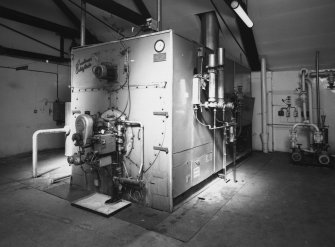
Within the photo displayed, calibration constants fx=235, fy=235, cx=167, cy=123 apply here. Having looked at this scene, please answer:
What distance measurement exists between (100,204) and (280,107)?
18.8 feet

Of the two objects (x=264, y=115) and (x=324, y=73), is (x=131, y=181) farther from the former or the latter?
(x=324, y=73)

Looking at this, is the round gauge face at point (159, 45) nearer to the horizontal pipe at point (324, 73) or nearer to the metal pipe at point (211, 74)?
the metal pipe at point (211, 74)

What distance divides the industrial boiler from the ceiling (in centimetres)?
103

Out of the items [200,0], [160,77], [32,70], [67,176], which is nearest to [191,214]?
[160,77]

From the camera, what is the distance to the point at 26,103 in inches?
249

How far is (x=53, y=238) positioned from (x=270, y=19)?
17.5 feet

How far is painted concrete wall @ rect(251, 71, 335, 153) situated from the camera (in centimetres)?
620

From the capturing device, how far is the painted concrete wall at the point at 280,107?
620 centimetres

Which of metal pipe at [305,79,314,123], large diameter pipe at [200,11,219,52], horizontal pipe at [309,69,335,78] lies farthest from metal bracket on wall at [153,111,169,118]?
horizontal pipe at [309,69,335,78]

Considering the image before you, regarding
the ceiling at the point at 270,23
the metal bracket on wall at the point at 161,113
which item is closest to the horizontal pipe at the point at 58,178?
the metal bracket on wall at the point at 161,113

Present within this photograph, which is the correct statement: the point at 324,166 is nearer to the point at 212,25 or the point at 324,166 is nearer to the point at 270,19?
the point at 270,19

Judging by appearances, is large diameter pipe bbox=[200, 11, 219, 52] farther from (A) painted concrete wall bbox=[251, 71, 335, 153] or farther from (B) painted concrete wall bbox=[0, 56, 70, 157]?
(B) painted concrete wall bbox=[0, 56, 70, 157]

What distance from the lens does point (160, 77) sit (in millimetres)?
3031

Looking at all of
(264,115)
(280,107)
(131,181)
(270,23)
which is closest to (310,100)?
(280,107)
